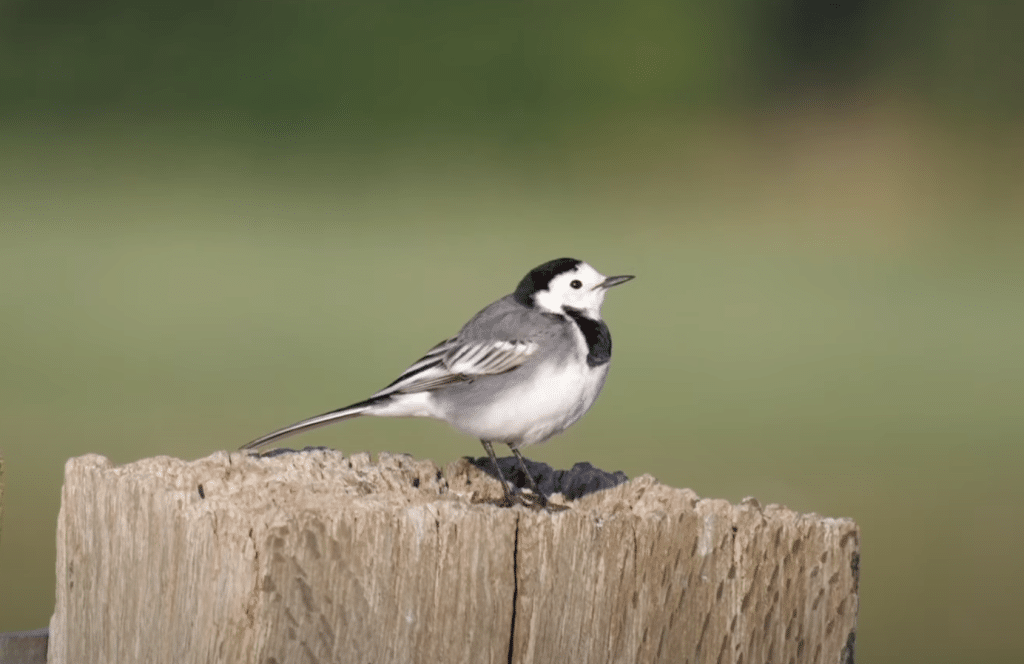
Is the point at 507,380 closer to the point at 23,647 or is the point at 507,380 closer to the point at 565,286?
the point at 565,286

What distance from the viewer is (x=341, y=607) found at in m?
2.64

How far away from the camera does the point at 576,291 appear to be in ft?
17.8

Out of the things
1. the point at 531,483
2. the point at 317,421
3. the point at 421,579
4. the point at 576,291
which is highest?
the point at 576,291

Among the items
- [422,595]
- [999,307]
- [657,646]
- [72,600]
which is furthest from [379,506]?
[999,307]

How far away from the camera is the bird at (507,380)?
490 cm

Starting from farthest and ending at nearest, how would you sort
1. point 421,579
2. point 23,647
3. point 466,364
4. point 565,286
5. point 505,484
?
point 565,286
point 466,364
point 505,484
point 23,647
point 421,579

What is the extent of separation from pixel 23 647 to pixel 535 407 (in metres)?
2.16

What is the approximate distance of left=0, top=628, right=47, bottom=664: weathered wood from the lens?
10.1 ft

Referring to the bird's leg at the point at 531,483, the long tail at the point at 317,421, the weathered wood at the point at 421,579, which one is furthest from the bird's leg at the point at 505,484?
the weathered wood at the point at 421,579

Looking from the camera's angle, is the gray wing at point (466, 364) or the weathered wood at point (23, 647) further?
the gray wing at point (466, 364)

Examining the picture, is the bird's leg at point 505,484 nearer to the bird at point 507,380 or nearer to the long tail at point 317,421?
the bird at point 507,380

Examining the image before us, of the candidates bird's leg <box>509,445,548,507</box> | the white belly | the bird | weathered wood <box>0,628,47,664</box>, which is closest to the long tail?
the bird

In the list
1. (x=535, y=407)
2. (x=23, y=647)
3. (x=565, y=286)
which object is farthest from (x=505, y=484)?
(x=23, y=647)

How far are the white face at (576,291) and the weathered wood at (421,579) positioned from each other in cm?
229
